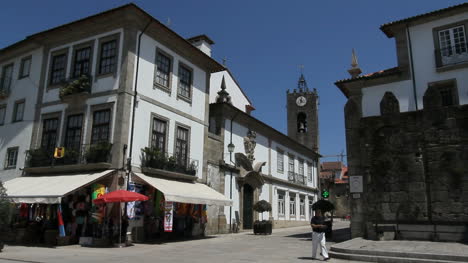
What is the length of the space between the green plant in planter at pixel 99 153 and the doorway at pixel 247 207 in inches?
429

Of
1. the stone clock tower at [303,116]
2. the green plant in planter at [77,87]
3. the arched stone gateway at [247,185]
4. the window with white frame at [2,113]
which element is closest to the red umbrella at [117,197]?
the green plant in planter at [77,87]

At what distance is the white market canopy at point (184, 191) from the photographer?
14745 millimetres

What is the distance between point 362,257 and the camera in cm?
977

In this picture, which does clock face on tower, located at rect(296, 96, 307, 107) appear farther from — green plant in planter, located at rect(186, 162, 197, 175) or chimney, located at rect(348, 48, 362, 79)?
green plant in planter, located at rect(186, 162, 197, 175)

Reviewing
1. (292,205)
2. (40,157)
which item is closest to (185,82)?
(40,157)

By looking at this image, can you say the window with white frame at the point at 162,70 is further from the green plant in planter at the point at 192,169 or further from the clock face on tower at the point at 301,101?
the clock face on tower at the point at 301,101

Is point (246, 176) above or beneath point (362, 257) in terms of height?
above

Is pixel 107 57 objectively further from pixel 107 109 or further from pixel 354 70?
pixel 354 70

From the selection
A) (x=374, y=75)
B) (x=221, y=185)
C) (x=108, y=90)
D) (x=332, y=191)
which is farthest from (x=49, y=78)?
(x=332, y=191)

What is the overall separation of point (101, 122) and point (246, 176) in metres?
10.2

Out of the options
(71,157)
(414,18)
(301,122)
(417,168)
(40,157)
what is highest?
(301,122)

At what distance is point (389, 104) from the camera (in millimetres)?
13867

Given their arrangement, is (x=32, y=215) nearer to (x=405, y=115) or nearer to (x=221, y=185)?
(x=221, y=185)

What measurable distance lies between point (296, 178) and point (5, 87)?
72.0 ft
